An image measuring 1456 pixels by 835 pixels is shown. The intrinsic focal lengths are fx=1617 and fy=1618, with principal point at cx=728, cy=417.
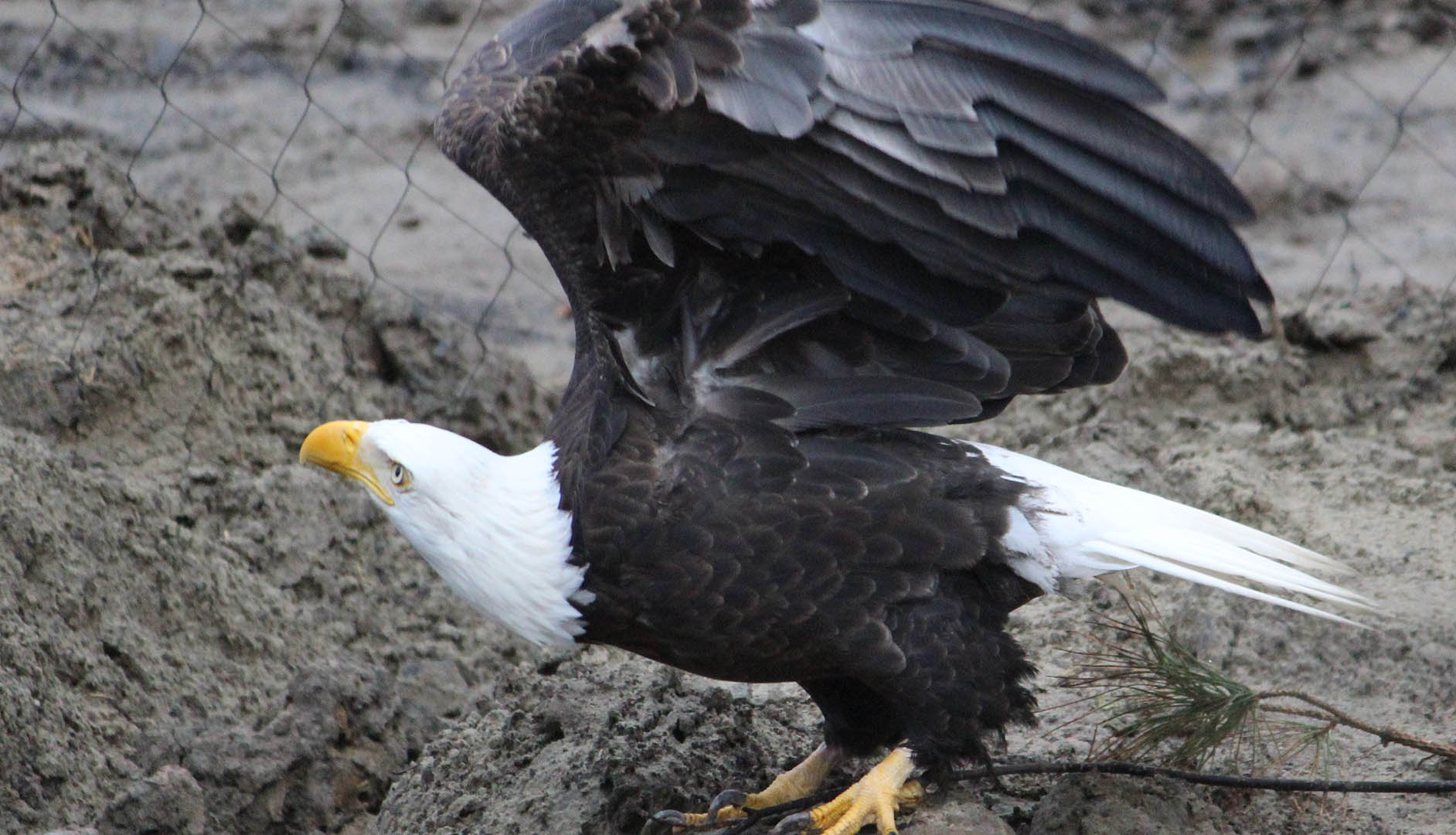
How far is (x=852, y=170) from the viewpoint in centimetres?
225

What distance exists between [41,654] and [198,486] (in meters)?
0.69

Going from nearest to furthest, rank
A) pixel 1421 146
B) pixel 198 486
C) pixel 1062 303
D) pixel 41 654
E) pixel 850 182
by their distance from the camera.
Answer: pixel 850 182 → pixel 1062 303 → pixel 41 654 → pixel 198 486 → pixel 1421 146

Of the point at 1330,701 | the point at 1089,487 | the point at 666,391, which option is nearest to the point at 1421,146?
the point at 1330,701

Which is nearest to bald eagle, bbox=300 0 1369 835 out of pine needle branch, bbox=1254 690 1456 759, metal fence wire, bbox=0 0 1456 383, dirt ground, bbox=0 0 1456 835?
pine needle branch, bbox=1254 690 1456 759

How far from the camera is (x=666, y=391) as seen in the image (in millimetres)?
2619

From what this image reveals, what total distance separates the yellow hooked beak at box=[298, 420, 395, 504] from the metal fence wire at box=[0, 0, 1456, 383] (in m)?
2.14

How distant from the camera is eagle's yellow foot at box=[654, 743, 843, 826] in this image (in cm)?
265

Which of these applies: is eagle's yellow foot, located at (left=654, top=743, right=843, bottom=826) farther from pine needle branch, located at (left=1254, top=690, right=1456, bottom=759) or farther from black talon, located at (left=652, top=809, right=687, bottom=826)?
pine needle branch, located at (left=1254, top=690, right=1456, bottom=759)

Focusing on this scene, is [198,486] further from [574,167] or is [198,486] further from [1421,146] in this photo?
[1421,146]

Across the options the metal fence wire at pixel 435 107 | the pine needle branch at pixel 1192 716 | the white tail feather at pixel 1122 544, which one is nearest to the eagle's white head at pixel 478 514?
the white tail feather at pixel 1122 544

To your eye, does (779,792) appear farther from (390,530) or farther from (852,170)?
(390,530)

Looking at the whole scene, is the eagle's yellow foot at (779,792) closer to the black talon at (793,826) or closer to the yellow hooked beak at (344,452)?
the black talon at (793,826)

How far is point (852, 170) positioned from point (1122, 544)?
0.80 meters

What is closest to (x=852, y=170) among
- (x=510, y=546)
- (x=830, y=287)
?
(x=830, y=287)
